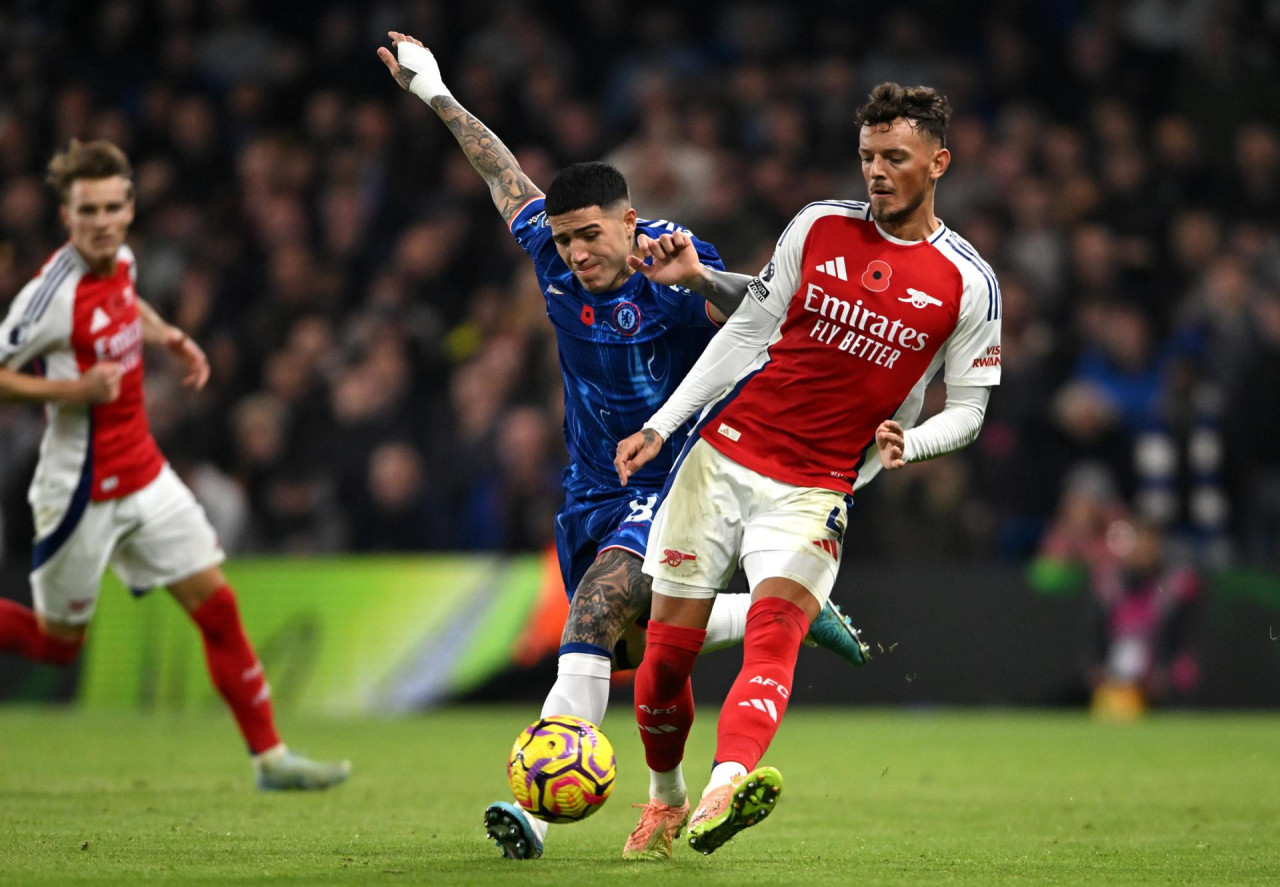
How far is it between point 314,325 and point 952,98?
6142 mm

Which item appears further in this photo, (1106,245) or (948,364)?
(1106,245)

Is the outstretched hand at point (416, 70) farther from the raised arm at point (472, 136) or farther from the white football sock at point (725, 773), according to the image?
the white football sock at point (725, 773)

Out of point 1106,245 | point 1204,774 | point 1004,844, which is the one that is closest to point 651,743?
point 1004,844

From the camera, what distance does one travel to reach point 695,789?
26.6ft

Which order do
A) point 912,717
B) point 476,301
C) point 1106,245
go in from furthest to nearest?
point 476,301
point 1106,245
point 912,717

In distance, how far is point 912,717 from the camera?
42.2 feet

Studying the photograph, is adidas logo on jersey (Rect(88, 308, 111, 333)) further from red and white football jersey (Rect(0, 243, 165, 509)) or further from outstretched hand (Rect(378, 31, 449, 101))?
outstretched hand (Rect(378, 31, 449, 101))

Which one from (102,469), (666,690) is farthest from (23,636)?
(666,690)

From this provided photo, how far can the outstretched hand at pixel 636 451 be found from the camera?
5570 millimetres

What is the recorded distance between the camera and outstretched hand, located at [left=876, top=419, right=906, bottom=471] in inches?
214

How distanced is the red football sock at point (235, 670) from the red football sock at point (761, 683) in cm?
335

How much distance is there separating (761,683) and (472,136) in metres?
2.76

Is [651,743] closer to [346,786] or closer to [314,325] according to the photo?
[346,786]

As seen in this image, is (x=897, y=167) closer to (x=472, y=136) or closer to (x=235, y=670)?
(x=472, y=136)
